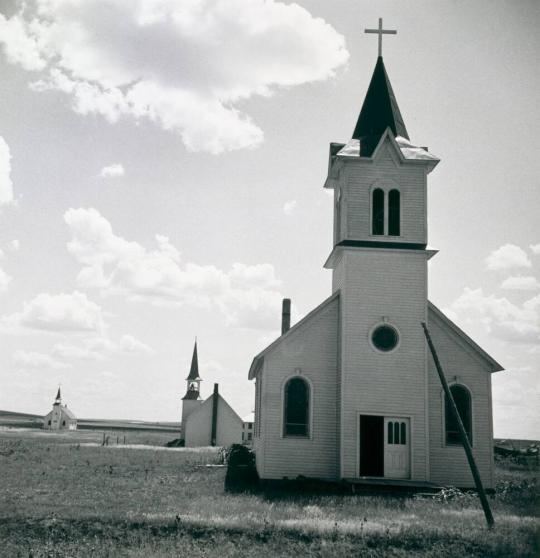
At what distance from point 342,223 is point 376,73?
Result: 6.59m

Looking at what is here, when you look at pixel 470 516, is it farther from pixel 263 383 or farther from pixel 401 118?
pixel 401 118

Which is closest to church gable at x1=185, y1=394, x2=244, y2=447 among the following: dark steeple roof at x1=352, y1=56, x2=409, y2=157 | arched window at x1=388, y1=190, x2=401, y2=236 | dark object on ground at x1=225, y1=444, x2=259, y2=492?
dark object on ground at x1=225, y1=444, x2=259, y2=492

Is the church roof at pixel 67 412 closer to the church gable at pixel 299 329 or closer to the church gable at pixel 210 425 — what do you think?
the church gable at pixel 210 425

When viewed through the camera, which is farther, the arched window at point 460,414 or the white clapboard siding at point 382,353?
the arched window at point 460,414

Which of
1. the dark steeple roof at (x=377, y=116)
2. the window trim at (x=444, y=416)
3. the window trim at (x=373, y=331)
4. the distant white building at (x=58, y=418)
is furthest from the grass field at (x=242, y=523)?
the distant white building at (x=58, y=418)

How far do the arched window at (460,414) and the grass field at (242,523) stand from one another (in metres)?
2.17

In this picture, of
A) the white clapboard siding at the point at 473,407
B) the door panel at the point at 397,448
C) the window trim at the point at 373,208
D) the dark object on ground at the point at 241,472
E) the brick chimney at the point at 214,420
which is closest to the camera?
the door panel at the point at 397,448

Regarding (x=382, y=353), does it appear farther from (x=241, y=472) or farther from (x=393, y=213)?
(x=241, y=472)

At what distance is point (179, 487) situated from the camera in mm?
21359

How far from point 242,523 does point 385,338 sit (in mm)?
9549

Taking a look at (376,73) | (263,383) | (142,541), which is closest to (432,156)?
(376,73)

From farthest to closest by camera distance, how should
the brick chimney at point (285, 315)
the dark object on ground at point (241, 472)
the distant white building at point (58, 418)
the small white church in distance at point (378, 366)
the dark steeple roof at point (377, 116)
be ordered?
the distant white building at point (58, 418), the brick chimney at point (285, 315), the dark steeple roof at point (377, 116), the dark object on ground at point (241, 472), the small white church in distance at point (378, 366)

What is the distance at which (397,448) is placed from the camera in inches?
842

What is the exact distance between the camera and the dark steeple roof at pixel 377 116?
936 inches
